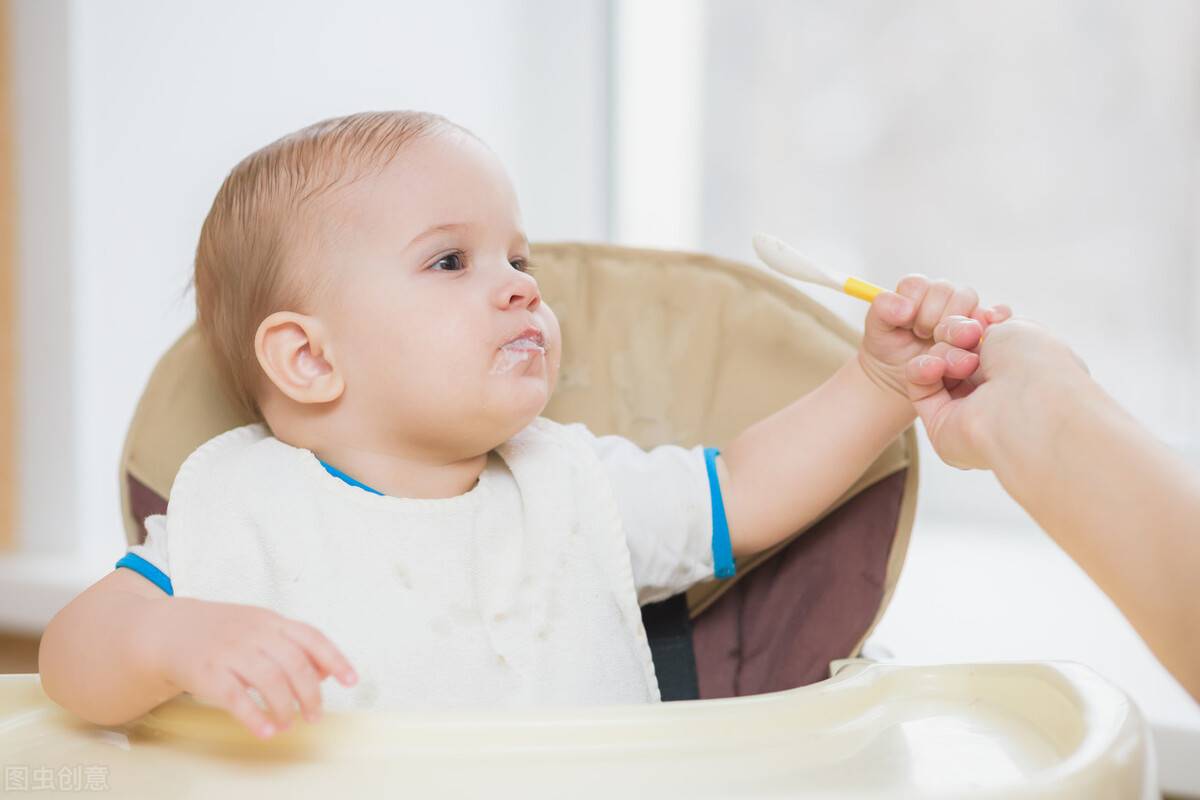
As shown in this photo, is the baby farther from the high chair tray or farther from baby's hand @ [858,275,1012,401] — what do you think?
the high chair tray

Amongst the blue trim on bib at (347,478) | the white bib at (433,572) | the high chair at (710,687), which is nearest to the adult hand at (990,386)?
the high chair at (710,687)

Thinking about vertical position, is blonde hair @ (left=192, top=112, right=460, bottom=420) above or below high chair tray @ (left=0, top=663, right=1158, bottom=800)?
above

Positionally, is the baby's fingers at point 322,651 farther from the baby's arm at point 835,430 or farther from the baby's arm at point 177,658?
the baby's arm at point 835,430

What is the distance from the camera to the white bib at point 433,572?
0.81 meters

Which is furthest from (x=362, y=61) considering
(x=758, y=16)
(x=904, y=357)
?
(x=904, y=357)

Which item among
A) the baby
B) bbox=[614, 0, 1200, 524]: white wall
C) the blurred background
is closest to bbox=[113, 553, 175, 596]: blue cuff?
the baby

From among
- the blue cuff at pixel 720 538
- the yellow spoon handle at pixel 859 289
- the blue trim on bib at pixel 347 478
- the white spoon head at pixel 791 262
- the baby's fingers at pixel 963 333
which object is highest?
the white spoon head at pixel 791 262

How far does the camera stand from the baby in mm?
824

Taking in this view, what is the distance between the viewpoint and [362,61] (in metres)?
1.86

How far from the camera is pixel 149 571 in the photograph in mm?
814

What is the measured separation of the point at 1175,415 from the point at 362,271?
1.36 meters

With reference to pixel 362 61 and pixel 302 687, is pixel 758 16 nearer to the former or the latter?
pixel 362 61

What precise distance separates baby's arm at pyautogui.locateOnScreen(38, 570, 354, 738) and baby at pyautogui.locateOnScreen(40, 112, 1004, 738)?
69mm

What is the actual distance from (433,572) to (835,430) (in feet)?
1.08
